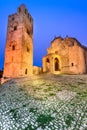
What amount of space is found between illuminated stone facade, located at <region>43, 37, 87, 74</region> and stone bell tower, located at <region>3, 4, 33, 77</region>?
7.11 meters

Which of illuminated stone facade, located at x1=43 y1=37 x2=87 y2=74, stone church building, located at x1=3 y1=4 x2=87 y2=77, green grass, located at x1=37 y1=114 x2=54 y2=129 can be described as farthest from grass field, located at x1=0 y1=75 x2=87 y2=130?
illuminated stone facade, located at x1=43 y1=37 x2=87 y2=74

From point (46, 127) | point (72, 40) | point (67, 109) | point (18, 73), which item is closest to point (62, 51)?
point (72, 40)

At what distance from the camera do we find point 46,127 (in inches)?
419

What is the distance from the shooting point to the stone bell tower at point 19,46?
4375cm

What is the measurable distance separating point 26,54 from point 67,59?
1369 centimetres

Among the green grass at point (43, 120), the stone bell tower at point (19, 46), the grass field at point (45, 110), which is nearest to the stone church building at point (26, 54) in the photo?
the stone bell tower at point (19, 46)

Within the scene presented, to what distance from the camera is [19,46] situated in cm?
4519

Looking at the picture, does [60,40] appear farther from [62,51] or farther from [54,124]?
[54,124]

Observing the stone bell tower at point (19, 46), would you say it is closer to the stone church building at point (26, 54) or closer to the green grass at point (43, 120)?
the stone church building at point (26, 54)

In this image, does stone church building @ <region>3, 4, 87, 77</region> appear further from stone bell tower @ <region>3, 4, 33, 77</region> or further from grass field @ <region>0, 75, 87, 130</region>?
grass field @ <region>0, 75, 87, 130</region>

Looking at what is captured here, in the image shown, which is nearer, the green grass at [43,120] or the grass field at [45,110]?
the grass field at [45,110]

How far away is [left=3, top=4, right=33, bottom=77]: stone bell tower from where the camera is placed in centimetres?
4375

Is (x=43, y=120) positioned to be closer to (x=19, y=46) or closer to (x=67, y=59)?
(x=19, y=46)

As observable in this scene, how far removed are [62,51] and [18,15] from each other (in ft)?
64.2
